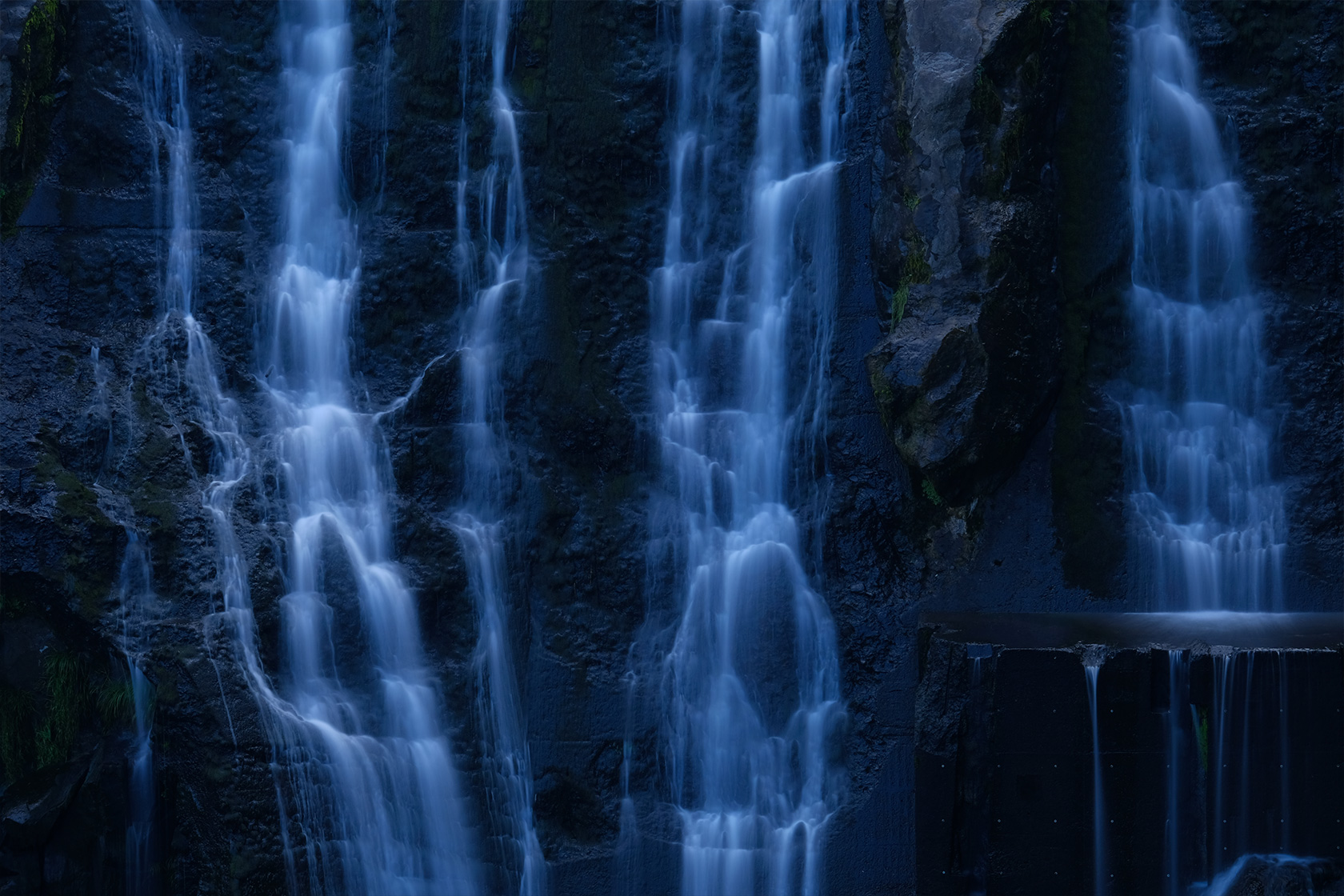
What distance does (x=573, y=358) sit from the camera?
1141 cm

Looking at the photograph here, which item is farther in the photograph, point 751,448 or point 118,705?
point 751,448

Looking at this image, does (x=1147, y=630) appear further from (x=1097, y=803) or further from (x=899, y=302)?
(x=899, y=302)

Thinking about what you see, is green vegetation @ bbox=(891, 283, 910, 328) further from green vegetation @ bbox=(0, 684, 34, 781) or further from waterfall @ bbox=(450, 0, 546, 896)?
green vegetation @ bbox=(0, 684, 34, 781)

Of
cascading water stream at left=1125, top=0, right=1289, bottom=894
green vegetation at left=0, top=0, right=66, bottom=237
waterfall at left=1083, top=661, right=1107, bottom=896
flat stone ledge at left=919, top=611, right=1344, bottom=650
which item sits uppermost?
green vegetation at left=0, top=0, right=66, bottom=237

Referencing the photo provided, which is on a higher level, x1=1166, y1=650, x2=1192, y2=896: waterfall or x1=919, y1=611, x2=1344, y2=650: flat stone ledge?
x1=919, y1=611, x2=1344, y2=650: flat stone ledge

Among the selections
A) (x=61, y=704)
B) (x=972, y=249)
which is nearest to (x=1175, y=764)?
(x=972, y=249)

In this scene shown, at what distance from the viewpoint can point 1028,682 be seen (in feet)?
30.3

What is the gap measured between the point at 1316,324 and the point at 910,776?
5076 millimetres

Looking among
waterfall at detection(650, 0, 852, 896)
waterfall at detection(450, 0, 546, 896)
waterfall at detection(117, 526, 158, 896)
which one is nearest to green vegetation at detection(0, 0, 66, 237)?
waterfall at detection(450, 0, 546, 896)

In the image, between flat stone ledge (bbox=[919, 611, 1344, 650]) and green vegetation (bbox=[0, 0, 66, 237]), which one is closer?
flat stone ledge (bbox=[919, 611, 1344, 650])

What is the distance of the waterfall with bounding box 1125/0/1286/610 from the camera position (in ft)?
35.1

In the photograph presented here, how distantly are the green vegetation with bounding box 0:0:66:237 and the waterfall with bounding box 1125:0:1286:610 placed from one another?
938cm

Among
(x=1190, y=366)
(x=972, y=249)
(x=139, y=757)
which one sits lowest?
(x=139, y=757)

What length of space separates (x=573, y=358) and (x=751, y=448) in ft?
5.64
